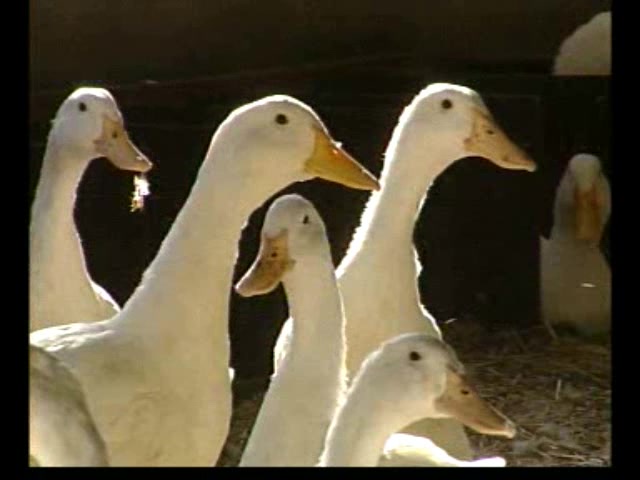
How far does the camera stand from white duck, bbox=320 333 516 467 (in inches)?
86.2

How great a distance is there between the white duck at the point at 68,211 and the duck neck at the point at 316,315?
55 cm

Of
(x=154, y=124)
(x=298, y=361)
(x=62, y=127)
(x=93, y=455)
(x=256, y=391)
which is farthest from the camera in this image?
(x=154, y=124)

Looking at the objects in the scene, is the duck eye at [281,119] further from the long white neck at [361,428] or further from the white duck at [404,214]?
the long white neck at [361,428]

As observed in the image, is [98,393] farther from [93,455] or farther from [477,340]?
[477,340]

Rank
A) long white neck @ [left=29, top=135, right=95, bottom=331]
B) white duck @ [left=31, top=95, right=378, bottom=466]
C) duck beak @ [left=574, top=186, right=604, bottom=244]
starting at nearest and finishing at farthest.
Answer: white duck @ [left=31, top=95, right=378, bottom=466]
long white neck @ [left=29, top=135, right=95, bottom=331]
duck beak @ [left=574, top=186, right=604, bottom=244]

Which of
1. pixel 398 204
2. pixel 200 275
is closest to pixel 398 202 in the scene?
pixel 398 204

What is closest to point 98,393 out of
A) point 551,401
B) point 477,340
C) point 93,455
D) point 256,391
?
point 93,455

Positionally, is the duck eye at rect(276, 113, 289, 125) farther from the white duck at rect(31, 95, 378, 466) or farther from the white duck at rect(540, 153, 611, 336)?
the white duck at rect(540, 153, 611, 336)

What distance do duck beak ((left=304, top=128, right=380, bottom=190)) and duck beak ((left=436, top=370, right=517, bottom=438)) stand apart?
624 millimetres

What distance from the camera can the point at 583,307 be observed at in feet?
15.3

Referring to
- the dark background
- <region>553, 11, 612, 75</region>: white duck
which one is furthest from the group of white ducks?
<region>553, 11, 612, 75</region>: white duck

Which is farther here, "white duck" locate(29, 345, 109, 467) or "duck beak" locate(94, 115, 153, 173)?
"duck beak" locate(94, 115, 153, 173)

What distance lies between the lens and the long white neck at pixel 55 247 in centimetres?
303
